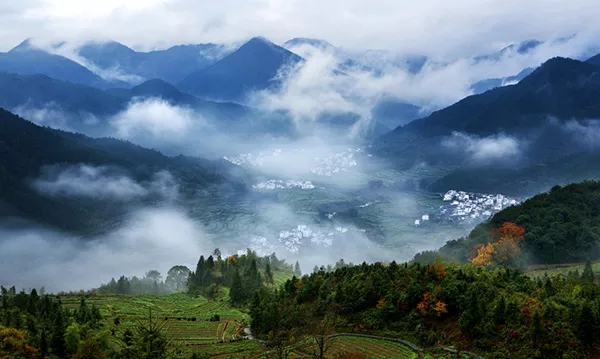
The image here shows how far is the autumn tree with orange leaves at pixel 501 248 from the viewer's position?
10706 cm

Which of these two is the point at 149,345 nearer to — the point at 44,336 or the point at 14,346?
the point at 14,346

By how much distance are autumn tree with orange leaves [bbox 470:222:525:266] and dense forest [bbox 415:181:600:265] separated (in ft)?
4.49

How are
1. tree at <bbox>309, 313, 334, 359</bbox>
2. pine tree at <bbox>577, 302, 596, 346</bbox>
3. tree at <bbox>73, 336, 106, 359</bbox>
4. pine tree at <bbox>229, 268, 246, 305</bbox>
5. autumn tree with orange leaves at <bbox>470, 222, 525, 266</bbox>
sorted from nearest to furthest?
tree at <bbox>73, 336, 106, 359</bbox> < pine tree at <bbox>577, 302, 596, 346</bbox> < tree at <bbox>309, 313, 334, 359</bbox> < pine tree at <bbox>229, 268, 246, 305</bbox> < autumn tree with orange leaves at <bbox>470, 222, 525, 266</bbox>

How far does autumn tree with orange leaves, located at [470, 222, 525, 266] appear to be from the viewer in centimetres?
10706

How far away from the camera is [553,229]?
115000mm

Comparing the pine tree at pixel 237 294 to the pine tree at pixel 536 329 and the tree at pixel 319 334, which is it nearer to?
the tree at pixel 319 334

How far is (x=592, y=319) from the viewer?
164ft

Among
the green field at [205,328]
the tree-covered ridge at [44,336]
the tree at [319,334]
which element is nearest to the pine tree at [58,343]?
the tree-covered ridge at [44,336]

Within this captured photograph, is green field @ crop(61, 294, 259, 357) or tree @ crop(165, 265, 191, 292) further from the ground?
tree @ crop(165, 265, 191, 292)

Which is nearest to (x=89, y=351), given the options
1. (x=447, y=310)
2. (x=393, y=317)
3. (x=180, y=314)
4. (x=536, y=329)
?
(x=393, y=317)

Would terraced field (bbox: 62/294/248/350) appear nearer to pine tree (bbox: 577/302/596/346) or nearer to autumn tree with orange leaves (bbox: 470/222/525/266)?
pine tree (bbox: 577/302/596/346)

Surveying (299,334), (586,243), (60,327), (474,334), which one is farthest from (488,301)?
(586,243)

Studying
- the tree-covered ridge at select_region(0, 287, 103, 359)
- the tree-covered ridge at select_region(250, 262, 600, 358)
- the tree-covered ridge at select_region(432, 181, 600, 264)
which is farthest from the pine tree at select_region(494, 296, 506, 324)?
the tree-covered ridge at select_region(432, 181, 600, 264)

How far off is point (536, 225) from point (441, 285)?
211 ft
